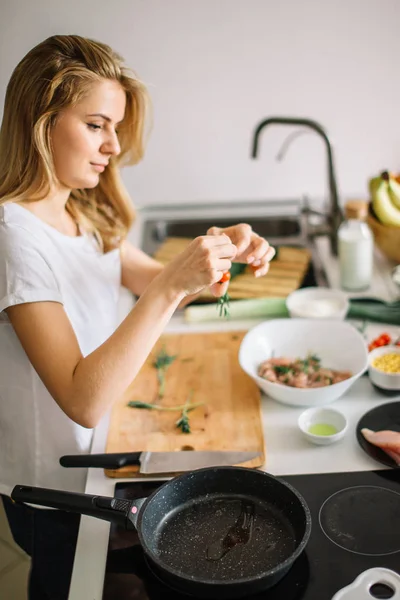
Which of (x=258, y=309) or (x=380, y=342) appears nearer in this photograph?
Result: (x=380, y=342)

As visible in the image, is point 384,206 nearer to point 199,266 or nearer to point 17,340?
point 199,266

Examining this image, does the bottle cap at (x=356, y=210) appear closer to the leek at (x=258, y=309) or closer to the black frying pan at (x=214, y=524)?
the leek at (x=258, y=309)

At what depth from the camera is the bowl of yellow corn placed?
A: 129 cm

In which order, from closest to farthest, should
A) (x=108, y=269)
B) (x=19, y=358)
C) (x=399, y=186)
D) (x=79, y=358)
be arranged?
(x=79, y=358) < (x=19, y=358) < (x=108, y=269) < (x=399, y=186)

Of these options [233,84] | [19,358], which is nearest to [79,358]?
[19,358]

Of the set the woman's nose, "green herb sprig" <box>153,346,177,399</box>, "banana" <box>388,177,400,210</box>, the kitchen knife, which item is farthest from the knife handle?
"banana" <box>388,177,400,210</box>

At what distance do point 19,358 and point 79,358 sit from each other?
167 millimetres

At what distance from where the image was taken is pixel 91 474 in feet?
3.84

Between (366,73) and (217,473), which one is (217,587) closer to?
(217,473)

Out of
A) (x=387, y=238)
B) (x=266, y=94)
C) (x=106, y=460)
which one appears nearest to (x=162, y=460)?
(x=106, y=460)

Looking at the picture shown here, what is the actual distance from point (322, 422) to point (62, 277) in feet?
1.83

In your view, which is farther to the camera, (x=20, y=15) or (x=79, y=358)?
(x=20, y=15)

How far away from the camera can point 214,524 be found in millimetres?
999

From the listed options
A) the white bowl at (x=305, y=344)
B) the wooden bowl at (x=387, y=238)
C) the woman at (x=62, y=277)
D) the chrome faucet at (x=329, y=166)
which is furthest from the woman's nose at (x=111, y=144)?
the wooden bowl at (x=387, y=238)
